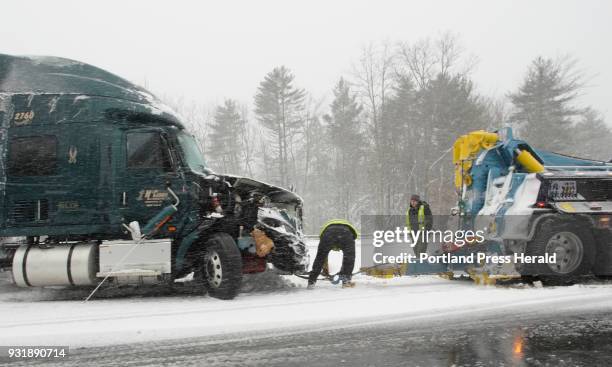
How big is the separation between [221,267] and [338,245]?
1932 millimetres

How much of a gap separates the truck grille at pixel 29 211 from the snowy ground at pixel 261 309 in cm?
125

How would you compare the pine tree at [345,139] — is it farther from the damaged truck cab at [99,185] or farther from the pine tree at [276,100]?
the damaged truck cab at [99,185]

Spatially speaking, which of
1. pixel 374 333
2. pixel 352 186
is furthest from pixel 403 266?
pixel 352 186

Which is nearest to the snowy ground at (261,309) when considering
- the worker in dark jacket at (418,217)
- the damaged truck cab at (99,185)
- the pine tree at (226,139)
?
the damaged truck cab at (99,185)

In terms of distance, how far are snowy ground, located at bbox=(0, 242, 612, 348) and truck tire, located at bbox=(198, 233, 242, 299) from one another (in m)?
0.19

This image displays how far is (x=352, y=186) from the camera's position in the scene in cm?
4338

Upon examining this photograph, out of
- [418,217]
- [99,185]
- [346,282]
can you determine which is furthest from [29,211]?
[418,217]

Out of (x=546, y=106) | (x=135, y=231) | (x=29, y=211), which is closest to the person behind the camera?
(x=135, y=231)

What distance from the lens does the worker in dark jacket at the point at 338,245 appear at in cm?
801

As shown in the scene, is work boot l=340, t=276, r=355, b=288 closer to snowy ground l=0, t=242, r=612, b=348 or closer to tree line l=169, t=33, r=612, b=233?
snowy ground l=0, t=242, r=612, b=348

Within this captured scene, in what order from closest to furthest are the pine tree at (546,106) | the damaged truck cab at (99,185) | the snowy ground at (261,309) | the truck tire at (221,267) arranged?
1. the snowy ground at (261,309)
2. the truck tire at (221,267)
3. the damaged truck cab at (99,185)
4. the pine tree at (546,106)

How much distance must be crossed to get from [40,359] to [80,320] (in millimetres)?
1562

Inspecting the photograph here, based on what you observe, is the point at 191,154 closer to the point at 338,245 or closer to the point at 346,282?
the point at 338,245

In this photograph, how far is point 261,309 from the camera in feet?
21.6
